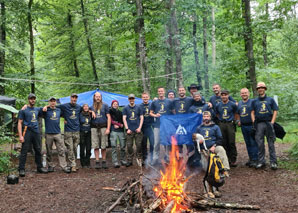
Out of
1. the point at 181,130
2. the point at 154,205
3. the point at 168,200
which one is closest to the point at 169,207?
the point at 154,205

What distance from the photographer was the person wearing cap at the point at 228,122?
8391 mm

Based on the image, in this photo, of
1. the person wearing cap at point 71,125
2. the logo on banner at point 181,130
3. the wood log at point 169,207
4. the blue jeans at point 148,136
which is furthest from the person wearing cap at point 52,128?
the wood log at point 169,207

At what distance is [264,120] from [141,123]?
11.3ft

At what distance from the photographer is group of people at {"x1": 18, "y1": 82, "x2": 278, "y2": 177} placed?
8.05m

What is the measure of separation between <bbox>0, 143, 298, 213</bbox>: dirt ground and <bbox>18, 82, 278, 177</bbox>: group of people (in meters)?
0.52

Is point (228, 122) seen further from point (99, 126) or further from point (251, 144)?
point (99, 126)

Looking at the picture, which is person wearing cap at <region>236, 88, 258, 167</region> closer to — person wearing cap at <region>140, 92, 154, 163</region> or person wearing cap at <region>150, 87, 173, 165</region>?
person wearing cap at <region>150, 87, 173, 165</region>

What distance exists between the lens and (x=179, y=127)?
850 cm

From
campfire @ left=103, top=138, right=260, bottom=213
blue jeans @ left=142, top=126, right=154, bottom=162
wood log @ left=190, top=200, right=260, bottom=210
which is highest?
blue jeans @ left=142, top=126, right=154, bottom=162

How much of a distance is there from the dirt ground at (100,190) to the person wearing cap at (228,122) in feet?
1.71

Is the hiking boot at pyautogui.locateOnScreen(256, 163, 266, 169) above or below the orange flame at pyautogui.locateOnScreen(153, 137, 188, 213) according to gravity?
below

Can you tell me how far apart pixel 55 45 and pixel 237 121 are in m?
14.1

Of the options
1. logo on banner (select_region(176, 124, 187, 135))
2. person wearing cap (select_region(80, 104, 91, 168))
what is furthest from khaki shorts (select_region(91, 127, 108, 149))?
logo on banner (select_region(176, 124, 187, 135))

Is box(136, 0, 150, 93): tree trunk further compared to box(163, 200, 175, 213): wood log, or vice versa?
box(136, 0, 150, 93): tree trunk
